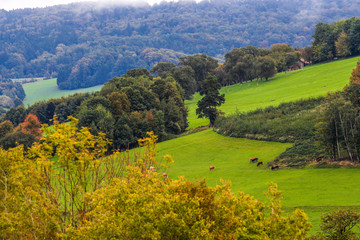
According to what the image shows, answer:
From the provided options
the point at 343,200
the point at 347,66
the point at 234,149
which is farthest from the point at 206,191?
the point at 347,66

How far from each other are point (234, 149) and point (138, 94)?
3743 cm

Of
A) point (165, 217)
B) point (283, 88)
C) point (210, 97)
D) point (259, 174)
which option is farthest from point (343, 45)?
point (165, 217)

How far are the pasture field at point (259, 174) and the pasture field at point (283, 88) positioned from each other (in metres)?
24.1

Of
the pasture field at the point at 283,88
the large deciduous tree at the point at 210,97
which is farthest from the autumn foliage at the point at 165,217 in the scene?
the pasture field at the point at 283,88

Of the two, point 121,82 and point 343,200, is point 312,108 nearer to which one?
point 343,200

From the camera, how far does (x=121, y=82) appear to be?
101 m

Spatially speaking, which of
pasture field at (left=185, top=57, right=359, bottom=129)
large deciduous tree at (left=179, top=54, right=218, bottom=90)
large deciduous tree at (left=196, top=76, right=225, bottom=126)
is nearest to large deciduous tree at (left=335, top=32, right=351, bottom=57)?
pasture field at (left=185, top=57, right=359, bottom=129)

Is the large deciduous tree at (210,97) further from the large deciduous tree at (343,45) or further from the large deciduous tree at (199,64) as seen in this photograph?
the large deciduous tree at (199,64)

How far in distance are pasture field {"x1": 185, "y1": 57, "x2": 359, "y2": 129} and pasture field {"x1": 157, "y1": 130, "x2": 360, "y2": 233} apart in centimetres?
2413

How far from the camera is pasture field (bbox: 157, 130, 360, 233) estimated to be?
92.8ft

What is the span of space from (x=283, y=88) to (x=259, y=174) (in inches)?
2722

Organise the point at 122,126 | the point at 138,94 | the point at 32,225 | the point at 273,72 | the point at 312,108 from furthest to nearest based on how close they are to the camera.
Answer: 1. the point at 273,72
2. the point at 138,94
3. the point at 122,126
4. the point at 312,108
5. the point at 32,225

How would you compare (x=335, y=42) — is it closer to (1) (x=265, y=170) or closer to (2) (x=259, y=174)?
(1) (x=265, y=170)

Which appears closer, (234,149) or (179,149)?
(234,149)
